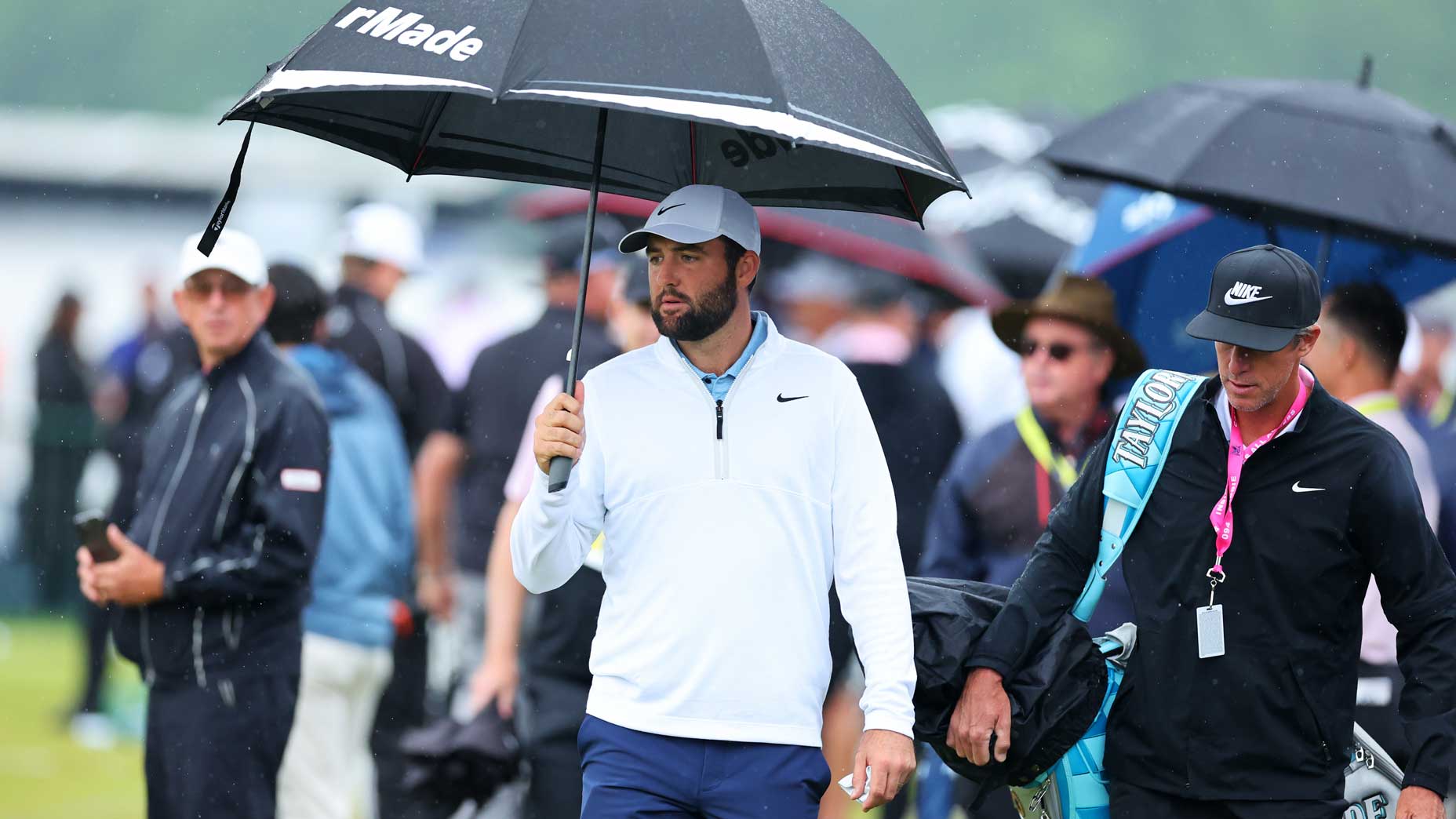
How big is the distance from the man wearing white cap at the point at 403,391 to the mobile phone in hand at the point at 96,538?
89.1 inches

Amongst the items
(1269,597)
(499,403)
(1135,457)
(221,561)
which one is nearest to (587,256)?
(1135,457)

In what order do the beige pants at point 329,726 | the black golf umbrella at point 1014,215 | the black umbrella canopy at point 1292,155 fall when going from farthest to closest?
the black golf umbrella at point 1014,215
the beige pants at point 329,726
the black umbrella canopy at point 1292,155

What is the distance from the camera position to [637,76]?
3.90m

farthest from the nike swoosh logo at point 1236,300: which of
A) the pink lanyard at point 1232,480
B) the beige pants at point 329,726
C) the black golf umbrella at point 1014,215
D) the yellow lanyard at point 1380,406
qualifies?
the black golf umbrella at point 1014,215

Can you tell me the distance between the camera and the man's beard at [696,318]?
4445 millimetres

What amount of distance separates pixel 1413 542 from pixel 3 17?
2841 centimetres

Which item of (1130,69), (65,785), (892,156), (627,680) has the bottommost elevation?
(65,785)

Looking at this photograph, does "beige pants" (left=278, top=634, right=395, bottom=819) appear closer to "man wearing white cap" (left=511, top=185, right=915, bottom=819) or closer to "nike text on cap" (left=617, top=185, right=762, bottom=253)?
"man wearing white cap" (left=511, top=185, right=915, bottom=819)

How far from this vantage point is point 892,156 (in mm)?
3961

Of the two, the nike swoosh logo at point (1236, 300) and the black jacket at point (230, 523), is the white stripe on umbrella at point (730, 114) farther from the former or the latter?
the black jacket at point (230, 523)

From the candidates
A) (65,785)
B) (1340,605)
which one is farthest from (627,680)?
(65,785)

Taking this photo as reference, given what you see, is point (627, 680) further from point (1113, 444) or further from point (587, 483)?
point (1113, 444)

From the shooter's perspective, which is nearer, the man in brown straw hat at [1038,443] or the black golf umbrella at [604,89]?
the black golf umbrella at [604,89]

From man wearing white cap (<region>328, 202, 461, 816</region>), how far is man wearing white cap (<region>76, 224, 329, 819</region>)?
1910 mm
